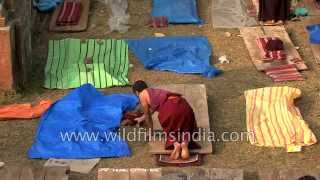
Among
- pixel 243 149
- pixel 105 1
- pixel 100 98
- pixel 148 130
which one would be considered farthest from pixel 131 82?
pixel 105 1

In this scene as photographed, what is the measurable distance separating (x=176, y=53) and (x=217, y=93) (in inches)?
56.9

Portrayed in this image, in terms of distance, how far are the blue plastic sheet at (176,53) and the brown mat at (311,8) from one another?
7.21 feet

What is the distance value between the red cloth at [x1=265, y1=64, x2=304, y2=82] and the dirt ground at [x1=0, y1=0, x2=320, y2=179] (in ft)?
0.33

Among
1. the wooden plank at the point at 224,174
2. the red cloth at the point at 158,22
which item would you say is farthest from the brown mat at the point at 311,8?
the wooden plank at the point at 224,174

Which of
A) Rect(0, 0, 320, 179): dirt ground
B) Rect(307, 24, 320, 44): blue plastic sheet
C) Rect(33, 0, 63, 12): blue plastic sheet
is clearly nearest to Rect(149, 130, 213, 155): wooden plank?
Rect(0, 0, 320, 179): dirt ground

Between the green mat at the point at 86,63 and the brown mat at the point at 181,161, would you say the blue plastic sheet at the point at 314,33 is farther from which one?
the brown mat at the point at 181,161

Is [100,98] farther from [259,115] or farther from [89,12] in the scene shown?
[89,12]

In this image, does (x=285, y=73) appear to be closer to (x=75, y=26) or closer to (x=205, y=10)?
(x=205, y=10)

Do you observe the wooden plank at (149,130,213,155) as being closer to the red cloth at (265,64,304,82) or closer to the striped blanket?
the striped blanket

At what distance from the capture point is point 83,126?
1024 cm

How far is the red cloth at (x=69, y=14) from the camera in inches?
543

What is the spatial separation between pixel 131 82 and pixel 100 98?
89cm

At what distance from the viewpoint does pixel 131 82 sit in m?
11.8

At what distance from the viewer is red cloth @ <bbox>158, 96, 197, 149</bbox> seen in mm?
9539
